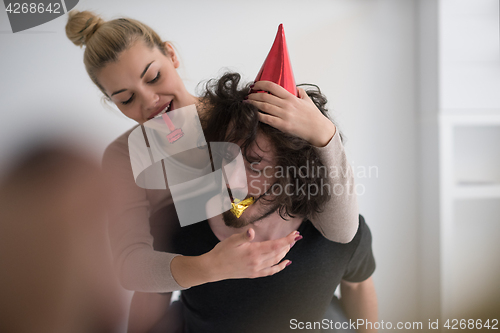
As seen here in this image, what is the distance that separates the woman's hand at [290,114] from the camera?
0.38 meters

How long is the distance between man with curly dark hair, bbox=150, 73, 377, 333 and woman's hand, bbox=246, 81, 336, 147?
23 millimetres

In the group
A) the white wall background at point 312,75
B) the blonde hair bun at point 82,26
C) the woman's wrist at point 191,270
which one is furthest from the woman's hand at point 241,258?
the blonde hair bun at point 82,26

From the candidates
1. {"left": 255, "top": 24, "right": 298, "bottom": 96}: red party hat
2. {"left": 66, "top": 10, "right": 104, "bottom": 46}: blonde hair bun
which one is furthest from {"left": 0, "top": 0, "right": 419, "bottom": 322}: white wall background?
{"left": 255, "top": 24, "right": 298, "bottom": 96}: red party hat

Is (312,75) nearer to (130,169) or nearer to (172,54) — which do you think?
(172,54)

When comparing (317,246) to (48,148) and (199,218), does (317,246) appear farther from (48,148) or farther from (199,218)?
(48,148)

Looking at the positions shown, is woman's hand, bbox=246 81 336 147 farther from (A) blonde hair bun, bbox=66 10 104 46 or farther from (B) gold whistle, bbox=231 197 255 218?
(A) blonde hair bun, bbox=66 10 104 46

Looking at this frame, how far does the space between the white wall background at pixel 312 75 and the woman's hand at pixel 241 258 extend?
12.8 inches

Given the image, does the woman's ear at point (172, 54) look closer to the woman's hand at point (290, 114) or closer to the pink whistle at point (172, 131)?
the pink whistle at point (172, 131)

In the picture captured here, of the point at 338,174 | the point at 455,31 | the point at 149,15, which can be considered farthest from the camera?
the point at 455,31

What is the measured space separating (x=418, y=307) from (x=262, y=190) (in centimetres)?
62

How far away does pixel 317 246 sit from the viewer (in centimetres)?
57

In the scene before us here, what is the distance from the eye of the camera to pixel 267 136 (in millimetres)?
425

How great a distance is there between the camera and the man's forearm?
663 millimetres

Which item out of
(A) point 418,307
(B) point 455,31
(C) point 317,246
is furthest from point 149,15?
(A) point 418,307
